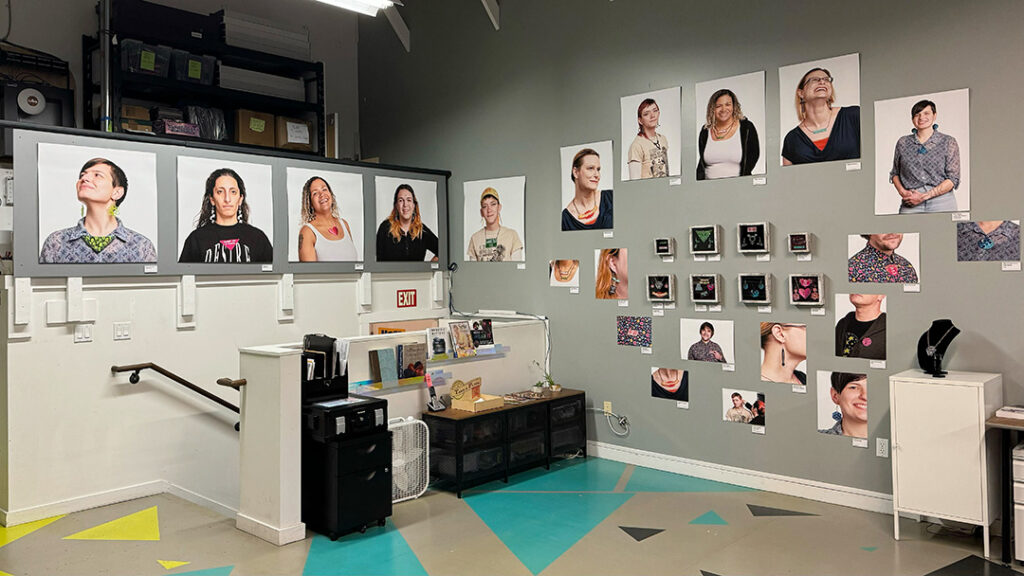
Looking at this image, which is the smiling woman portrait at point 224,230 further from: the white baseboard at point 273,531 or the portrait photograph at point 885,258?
the portrait photograph at point 885,258

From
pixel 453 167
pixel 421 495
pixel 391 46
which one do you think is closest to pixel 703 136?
pixel 453 167

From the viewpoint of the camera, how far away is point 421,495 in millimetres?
5293

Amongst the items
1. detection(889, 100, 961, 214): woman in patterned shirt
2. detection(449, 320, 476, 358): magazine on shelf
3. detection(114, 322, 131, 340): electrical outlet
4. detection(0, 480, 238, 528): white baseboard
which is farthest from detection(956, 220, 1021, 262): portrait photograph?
detection(114, 322, 131, 340): electrical outlet

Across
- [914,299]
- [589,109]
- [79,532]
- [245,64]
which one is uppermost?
[245,64]

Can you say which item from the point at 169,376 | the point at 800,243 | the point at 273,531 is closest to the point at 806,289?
the point at 800,243

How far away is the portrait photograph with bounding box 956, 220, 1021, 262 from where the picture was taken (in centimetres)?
436

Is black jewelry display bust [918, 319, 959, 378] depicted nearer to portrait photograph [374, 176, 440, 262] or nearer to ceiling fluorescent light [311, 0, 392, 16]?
ceiling fluorescent light [311, 0, 392, 16]

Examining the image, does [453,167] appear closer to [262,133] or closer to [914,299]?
[262,133]

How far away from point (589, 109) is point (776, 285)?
7.07 feet

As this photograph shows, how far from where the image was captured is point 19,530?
4672 millimetres

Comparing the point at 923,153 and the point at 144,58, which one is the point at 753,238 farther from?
the point at 144,58

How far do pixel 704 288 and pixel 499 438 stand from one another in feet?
6.16

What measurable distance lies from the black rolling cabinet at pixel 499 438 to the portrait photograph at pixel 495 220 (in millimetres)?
1512

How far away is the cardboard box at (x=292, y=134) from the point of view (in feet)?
23.5
